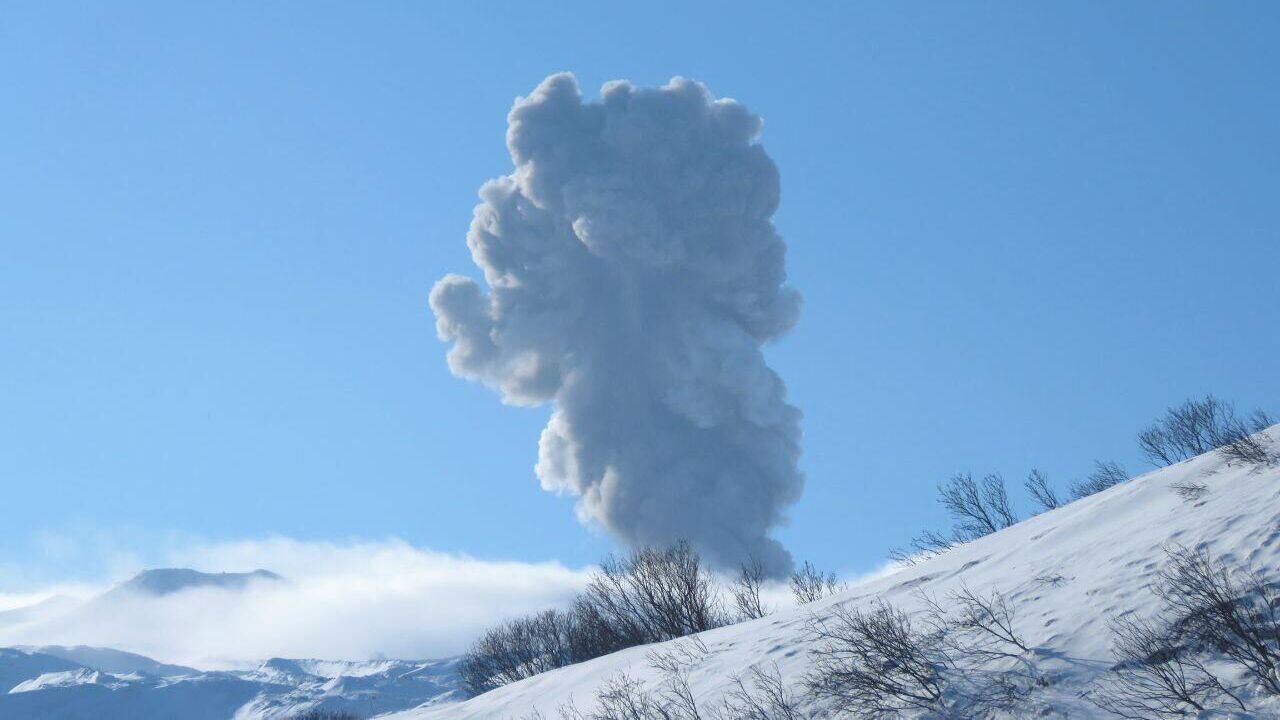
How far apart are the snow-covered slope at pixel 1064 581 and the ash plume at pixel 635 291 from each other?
41076 millimetres

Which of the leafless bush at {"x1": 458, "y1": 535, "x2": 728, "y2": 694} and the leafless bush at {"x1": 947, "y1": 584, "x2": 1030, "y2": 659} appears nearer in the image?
the leafless bush at {"x1": 947, "y1": 584, "x2": 1030, "y2": 659}

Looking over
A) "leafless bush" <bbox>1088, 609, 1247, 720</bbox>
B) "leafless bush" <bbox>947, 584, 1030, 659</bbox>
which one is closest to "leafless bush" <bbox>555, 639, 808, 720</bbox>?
"leafless bush" <bbox>947, 584, 1030, 659</bbox>

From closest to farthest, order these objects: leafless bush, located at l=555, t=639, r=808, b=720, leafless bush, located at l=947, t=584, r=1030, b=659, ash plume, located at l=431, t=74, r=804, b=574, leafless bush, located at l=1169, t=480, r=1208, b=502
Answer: leafless bush, located at l=947, t=584, r=1030, b=659
leafless bush, located at l=555, t=639, r=808, b=720
leafless bush, located at l=1169, t=480, r=1208, b=502
ash plume, located at l=431, t=74, r=804, b=574

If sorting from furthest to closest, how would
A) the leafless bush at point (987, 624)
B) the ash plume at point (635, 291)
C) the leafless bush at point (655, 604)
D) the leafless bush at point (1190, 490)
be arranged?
the ash plume at point (635, 291), the leafless bush at point (655, 604), the leafless bush at point (1190, 490), the leafless bush at point (987, 624)

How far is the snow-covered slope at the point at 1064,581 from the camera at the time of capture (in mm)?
8070

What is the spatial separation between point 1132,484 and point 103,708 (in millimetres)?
217508

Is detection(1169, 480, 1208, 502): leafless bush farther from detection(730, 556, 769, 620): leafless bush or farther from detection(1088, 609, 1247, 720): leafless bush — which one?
detection(730, 556, 769, 620): leafless bush

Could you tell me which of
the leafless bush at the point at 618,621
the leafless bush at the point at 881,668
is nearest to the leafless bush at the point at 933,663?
the leafless bush at the point at 881,668

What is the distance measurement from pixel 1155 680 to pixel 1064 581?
2.50 metres

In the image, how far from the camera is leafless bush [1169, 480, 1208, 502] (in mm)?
10523

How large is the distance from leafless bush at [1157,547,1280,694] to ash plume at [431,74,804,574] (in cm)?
4756

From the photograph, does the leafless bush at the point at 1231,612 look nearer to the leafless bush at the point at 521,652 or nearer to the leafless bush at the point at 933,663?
the leafless bush at the point at 933,663

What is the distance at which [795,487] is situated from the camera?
54.9m

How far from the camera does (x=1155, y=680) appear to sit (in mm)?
7121
